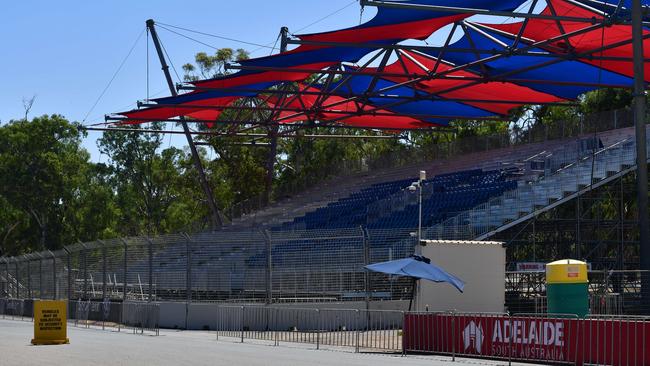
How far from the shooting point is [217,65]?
246ft

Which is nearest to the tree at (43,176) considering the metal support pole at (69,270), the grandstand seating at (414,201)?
the grandstand seating at (414,201)

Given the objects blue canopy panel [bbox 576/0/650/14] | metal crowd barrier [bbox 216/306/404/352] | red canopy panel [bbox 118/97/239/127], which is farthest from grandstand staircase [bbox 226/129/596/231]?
metal crowd barrier [bbox 216/306/404/352]

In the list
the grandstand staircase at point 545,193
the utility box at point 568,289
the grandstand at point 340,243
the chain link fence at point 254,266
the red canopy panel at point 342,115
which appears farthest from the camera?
the red canopy panel at point 342,115

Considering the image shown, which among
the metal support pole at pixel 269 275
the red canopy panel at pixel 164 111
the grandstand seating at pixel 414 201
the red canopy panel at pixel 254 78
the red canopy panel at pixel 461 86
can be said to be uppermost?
the red canopy panel at pixel 461 86

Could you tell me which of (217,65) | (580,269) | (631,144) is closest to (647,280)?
(580,269)

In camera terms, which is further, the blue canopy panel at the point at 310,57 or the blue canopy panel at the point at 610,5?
the blue canopy panel at the point at 310,57

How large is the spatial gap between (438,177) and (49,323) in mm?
25323

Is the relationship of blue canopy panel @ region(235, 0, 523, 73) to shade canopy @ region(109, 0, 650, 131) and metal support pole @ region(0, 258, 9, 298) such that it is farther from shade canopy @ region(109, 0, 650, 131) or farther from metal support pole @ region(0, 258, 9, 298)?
metal support pole @ region(0, 258, 9, 298)

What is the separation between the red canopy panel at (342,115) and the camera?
4656cm

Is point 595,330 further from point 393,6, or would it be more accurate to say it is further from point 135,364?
point 393,6

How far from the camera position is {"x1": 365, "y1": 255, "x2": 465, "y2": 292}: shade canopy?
25.9 m

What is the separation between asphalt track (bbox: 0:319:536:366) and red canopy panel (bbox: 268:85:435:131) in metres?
18.8

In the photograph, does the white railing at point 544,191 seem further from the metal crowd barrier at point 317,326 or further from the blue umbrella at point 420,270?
the blue umbrella at point 420,270

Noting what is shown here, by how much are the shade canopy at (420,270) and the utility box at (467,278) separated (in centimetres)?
113
